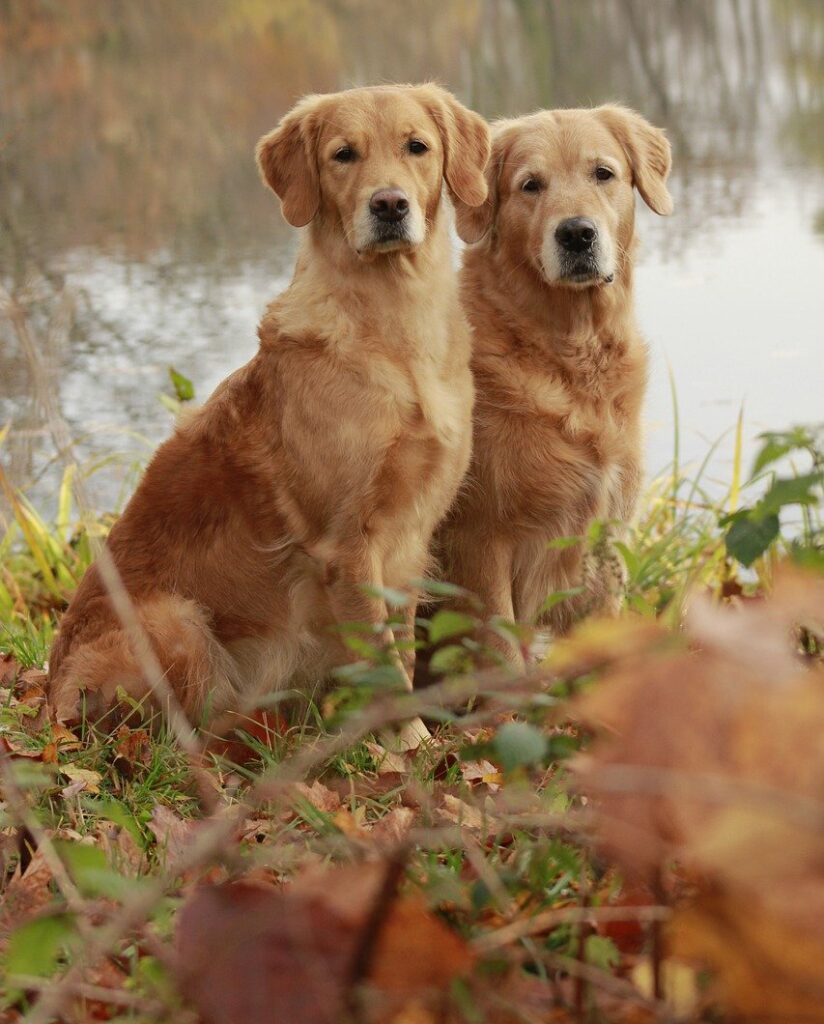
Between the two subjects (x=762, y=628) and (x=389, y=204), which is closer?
(x=762, y=628)

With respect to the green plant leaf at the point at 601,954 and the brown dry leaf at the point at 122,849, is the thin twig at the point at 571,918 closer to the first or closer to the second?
the green plant leaf at the point at 601,954

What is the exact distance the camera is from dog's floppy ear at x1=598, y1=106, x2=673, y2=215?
3.39 metres

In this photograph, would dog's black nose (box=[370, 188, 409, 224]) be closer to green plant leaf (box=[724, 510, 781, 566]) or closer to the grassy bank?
the grassy bank

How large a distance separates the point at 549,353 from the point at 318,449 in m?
0.70

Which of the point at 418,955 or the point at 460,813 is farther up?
the point at 418,955

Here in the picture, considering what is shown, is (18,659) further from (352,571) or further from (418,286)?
(418,286)

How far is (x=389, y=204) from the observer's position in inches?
118

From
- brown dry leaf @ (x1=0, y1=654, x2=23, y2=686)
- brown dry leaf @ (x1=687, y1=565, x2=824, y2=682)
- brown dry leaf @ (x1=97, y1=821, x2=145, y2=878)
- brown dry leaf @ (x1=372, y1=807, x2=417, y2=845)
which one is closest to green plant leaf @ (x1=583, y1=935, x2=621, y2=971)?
brown dry leaf @ (x1=687, y1=565, x2=824, y2=682)

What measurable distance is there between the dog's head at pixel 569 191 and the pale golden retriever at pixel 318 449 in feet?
0.48

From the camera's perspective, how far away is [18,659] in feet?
12.6

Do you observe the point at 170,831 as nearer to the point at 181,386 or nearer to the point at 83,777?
the point at 83,777

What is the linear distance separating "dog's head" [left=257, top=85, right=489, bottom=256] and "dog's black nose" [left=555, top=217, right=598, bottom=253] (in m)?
0.21

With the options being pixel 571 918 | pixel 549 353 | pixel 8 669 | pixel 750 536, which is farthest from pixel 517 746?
pixel 8 669

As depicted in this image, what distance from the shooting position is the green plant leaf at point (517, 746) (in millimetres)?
1365
